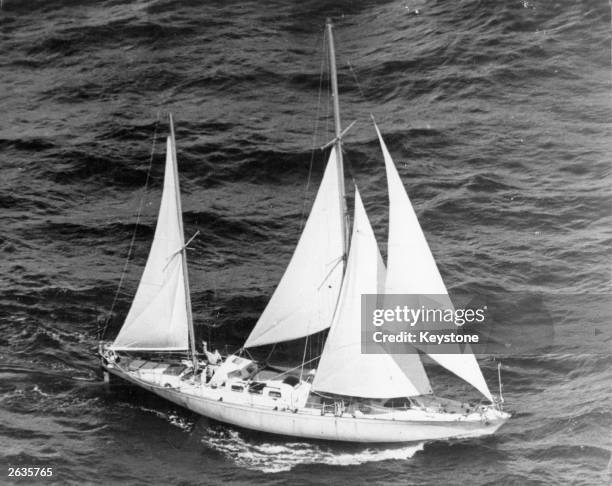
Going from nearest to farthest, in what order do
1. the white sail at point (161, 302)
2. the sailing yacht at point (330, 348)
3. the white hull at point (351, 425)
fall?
1. the sailing yacht at point (330, 348)
2. the white hull at point (351, 425)
3. the white sail at point (161, 302)

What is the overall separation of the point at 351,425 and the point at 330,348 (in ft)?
10.6

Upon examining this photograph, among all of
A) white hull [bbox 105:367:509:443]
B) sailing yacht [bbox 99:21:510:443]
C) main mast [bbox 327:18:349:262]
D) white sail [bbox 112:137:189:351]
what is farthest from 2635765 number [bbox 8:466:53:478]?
main mast [bbox 327:18:349:262]

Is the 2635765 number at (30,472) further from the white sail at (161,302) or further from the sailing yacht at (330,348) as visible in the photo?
the white sail at (161,302)

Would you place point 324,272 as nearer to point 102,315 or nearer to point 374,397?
point 374,397

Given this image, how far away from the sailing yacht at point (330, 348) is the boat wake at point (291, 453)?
0.44 metres

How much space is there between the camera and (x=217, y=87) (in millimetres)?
60906

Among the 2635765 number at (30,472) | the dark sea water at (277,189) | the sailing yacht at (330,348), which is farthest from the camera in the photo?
the dark sea water at (277,189)

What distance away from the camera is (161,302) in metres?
40.7

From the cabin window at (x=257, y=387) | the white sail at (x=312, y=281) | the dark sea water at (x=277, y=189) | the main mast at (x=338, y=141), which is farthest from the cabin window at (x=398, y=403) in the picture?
the main mast at (x=338, y=141)

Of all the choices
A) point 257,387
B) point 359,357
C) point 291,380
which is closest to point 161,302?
point 257,387

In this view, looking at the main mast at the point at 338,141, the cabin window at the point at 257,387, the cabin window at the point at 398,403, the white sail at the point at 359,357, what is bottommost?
the cabin window at the point at 398,403

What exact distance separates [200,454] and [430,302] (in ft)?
37.0

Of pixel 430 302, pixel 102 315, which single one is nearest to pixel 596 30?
pixel 430 302

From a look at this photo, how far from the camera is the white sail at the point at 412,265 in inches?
1394
